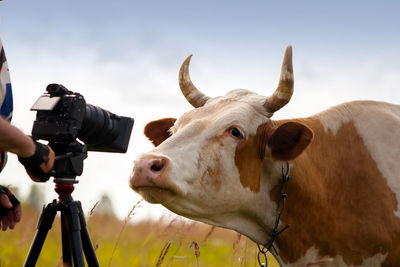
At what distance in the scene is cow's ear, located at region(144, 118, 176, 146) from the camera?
14.0 ft

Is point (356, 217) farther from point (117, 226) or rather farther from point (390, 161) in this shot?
point (117, 226)

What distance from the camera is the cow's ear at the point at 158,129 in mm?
4258

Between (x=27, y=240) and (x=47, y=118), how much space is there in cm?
404

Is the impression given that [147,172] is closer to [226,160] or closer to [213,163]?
[213,163]

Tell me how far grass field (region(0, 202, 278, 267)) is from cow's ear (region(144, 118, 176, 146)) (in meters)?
0.70

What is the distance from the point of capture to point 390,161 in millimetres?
4027

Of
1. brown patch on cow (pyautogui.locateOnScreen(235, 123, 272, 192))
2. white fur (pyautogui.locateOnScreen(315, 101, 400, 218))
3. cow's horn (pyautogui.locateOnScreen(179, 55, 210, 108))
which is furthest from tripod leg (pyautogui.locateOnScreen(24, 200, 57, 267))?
white fur (pyautogui.locateOnScreen(315, 101, 400, 218))

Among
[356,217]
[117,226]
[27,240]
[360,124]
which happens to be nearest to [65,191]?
[356,217]

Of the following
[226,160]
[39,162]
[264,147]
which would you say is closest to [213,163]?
[226,160]

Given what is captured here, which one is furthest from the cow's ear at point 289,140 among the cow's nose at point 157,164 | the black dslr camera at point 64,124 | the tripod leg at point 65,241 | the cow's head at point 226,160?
the tripod leg at point 65,241

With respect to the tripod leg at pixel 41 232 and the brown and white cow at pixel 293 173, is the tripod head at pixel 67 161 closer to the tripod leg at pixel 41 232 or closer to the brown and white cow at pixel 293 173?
the tripod leg at pixel 41 232

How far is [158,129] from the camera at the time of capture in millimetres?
4316

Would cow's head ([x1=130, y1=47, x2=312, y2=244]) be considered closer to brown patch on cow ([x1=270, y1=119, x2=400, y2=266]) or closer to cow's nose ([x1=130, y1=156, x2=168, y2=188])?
cow's nose ([x1=130, y1=156, x2=168, y2=188])

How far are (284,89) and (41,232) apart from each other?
78.9 inches
